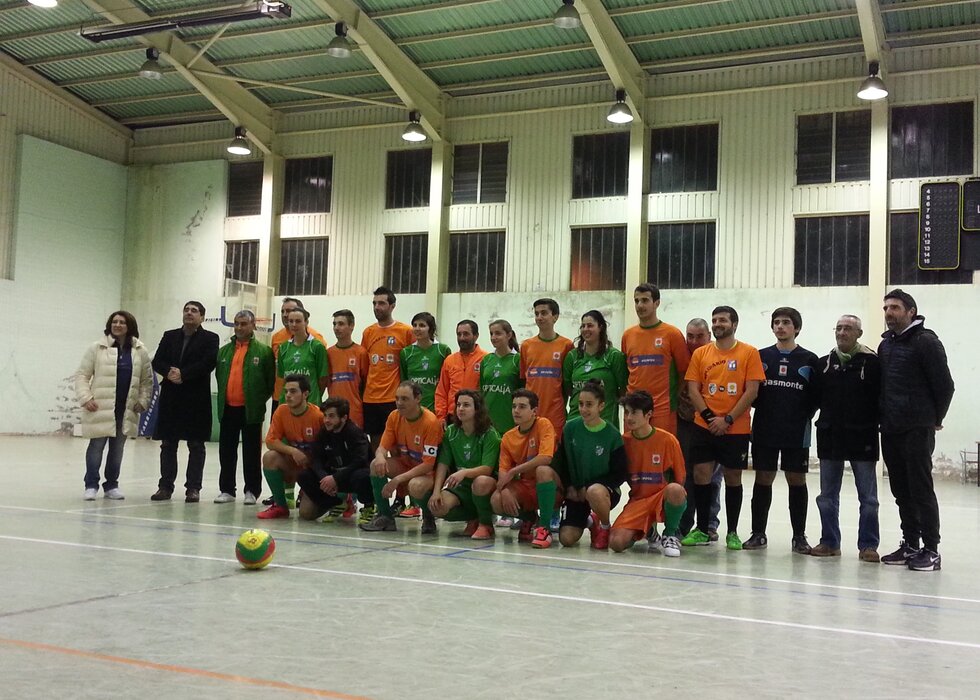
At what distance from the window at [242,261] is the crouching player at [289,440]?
15.8m

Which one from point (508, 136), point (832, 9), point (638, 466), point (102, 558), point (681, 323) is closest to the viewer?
point (102, 558)

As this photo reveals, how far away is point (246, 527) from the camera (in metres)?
7.80

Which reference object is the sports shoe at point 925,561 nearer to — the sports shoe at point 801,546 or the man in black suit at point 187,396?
the sports shoe at point 801,546

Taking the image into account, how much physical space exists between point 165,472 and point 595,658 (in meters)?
→ 7.09

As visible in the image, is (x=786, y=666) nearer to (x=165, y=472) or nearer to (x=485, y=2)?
(x=165, y=472)

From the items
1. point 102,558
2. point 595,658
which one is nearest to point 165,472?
point 102,558

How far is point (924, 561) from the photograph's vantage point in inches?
263

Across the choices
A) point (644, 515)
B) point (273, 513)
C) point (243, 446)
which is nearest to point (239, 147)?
point (243, 446)

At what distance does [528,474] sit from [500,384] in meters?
1.36

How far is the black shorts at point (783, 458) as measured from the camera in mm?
7353

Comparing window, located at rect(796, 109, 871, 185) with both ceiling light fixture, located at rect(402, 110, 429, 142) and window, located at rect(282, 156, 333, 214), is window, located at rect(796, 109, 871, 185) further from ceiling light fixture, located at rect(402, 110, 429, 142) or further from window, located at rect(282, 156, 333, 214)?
window, located at rect(282, 156, 333, 214)

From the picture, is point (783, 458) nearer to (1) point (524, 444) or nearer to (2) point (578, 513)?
(2) point (578, 513)

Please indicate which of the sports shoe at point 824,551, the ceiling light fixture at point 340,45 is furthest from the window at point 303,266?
the sports shoe at point 824,551

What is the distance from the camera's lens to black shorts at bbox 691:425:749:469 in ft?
24.3
